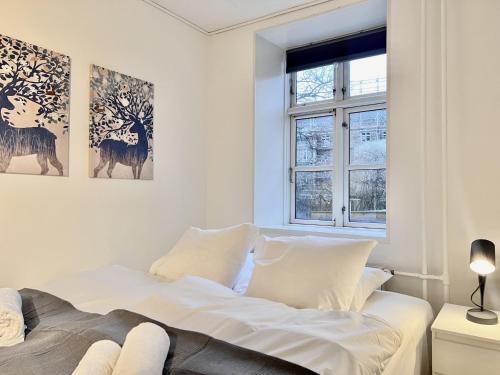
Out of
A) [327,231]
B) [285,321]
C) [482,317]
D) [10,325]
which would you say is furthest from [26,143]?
[482,317]

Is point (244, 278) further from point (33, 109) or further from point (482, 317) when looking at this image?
point (33, 109)

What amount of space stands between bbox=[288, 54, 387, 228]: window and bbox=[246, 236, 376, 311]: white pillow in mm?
886

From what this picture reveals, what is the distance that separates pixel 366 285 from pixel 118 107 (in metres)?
Answer: 1.87

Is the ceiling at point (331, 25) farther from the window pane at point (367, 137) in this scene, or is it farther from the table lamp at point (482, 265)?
the table lamp at point (482, 265)

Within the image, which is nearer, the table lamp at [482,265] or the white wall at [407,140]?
the table lamp at [482,265]

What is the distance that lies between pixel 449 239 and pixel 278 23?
1.93 m

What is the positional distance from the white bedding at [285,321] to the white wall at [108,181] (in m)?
0.26

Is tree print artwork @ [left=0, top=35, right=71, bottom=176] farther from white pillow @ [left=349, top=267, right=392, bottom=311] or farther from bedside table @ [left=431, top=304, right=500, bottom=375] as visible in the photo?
bedside table @ [left=431, top=304, right=500, bottom=375]

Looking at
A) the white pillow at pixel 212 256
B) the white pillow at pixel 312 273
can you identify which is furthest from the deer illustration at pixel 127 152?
the white pillow at pixel 312 273

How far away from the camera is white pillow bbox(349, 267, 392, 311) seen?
176 centimetres

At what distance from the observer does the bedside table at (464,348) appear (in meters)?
1.52

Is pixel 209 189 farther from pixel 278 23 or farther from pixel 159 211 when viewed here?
pixel 278 23

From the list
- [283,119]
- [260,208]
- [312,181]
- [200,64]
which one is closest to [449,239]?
[312,181]

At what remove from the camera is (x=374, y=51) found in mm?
2623
